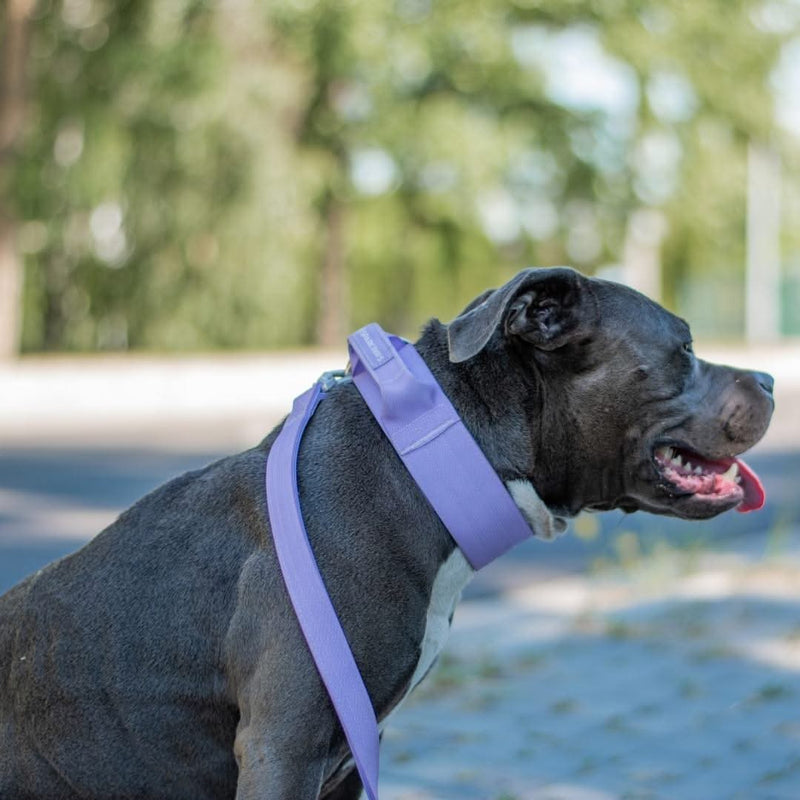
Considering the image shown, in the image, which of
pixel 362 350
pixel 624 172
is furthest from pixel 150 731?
pixel 624 172

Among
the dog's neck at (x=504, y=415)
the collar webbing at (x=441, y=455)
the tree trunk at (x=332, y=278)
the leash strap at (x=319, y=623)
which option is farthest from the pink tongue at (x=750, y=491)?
the tree trunk at (x=332, y=278)

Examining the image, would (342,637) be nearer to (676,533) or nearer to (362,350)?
(362,350)

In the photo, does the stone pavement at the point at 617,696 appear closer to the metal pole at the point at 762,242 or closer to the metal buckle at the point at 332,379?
the metal buckle at the point at 332,379

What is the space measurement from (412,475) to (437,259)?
96.7 feet

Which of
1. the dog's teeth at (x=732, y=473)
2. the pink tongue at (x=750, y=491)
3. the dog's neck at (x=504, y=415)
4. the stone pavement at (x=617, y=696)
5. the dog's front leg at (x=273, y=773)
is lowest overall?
the stone pavement at (x=617, y=696)

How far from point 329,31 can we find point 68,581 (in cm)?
2532

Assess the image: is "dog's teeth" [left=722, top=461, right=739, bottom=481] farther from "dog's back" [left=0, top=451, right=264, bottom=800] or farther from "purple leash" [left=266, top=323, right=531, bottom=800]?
"dog's back" [left=0, top=451, right=264, bottom=800]

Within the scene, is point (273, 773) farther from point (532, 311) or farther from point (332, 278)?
point (332, 278)

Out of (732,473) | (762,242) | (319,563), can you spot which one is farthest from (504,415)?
(762,242)

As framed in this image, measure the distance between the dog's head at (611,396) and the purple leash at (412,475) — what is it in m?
0.15

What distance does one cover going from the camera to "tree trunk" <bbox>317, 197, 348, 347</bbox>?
30.7 meters

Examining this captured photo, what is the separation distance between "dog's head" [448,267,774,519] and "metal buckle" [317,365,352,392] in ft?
0.96

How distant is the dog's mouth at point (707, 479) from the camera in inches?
123

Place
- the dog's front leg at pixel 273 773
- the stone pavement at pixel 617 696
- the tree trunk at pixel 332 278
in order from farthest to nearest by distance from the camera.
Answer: the tree trunk at pixel 332 278 < the stone pavement at pixel 617 696 < the dog's front leg at pixel 273 773
